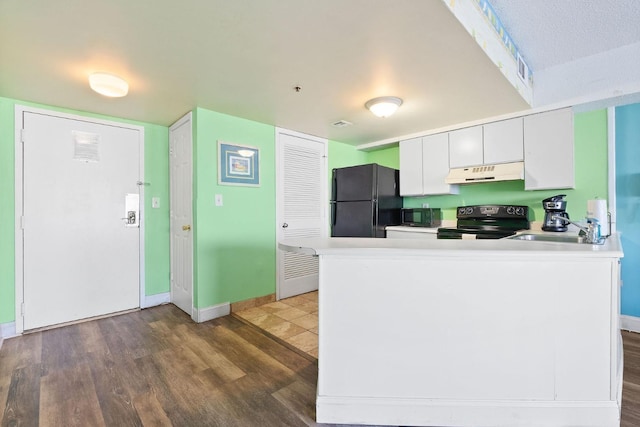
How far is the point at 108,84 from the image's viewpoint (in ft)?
6.76

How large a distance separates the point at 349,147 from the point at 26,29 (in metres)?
3.45

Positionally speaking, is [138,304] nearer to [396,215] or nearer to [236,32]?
[236,32]

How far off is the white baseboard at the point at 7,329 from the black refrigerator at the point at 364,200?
131 inches

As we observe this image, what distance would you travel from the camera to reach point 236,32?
1.63 m

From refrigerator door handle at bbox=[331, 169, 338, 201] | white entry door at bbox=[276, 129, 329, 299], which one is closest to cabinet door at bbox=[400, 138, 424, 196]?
refrigerator door handle at bbox=[331, 169, 338, 201]

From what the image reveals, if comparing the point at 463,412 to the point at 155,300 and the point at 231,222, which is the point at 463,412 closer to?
the point at 231,222

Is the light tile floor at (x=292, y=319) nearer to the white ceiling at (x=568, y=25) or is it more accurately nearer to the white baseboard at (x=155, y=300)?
the white baseboard at (x=155, y=300)

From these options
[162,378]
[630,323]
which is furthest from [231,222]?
[630,323]

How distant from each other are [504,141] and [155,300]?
419cm

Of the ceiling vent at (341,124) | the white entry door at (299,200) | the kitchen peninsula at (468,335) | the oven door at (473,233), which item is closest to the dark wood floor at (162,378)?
the kitchen peninsula at (468,335)

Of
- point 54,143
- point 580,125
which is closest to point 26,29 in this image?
point 54,143

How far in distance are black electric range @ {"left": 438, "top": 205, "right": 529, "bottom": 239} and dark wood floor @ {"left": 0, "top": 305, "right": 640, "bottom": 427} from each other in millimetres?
1227

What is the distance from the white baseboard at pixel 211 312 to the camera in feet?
9.04

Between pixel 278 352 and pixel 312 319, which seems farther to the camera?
pixel 312 319
